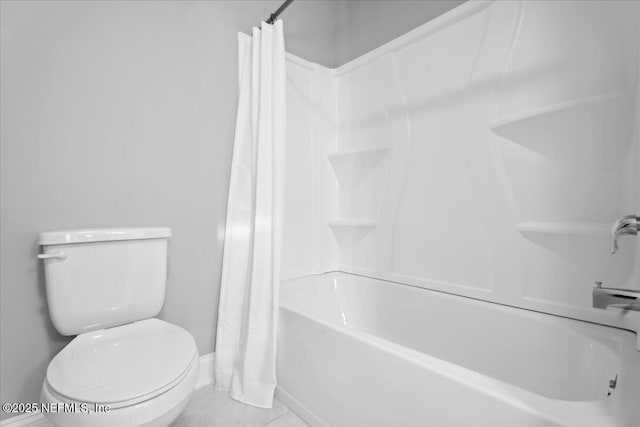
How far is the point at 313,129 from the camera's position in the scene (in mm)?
2285

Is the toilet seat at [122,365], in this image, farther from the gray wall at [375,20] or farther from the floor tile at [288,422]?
the gray wall at [375,20]

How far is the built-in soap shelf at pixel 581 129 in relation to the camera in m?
1.21

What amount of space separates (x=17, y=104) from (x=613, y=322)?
8.19 feet

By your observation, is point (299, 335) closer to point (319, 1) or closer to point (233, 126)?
point (233, 126)

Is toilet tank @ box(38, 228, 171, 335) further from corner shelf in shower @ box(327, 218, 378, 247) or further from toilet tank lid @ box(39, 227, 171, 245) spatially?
corner shelf in shower @ box(327, 218, 378, 247)

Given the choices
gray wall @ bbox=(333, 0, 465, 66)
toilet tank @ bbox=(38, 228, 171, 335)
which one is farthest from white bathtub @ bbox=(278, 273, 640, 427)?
gray wall @ bbox=(333, 0, 465, 66)

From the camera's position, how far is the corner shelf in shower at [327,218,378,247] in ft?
7.09

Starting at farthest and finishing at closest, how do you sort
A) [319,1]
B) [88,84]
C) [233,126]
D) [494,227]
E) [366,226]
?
[319,1] < [366,226] < [233,126] < [494,227] < [88,84]

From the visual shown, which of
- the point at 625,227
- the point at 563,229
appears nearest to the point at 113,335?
the point at 625,227

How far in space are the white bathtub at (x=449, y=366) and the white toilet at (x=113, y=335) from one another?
0.55 metres

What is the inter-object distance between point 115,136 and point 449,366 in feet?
5.50

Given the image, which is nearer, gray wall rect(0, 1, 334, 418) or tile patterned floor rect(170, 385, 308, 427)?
gray wall rect(0, 1, 334, 418)

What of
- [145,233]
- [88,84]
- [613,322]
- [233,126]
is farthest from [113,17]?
[613,322]

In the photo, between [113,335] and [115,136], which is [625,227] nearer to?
[113,335]
